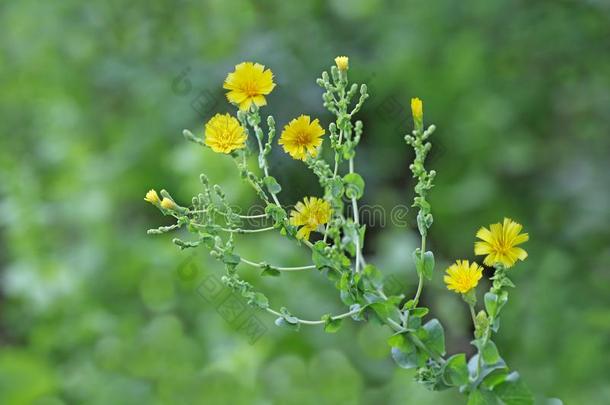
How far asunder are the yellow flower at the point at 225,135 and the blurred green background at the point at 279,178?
0.98 m

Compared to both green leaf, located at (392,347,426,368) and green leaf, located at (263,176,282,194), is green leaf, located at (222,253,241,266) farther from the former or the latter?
green leaf, located at (392,347,426,368)

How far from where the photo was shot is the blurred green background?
1.98m

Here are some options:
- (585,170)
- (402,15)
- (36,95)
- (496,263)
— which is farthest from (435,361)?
(36,95)

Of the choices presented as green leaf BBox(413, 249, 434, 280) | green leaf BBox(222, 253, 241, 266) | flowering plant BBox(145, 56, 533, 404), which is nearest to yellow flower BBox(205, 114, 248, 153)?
flowering plant BBox(145, 56, 533, 404)

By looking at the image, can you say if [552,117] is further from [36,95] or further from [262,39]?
[36,95]

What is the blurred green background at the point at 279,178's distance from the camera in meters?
1.98

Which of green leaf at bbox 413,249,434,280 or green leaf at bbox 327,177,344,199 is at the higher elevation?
green leaf at bbox 327,177,344,199

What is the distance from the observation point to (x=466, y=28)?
2938 mm

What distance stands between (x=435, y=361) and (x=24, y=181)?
207cm

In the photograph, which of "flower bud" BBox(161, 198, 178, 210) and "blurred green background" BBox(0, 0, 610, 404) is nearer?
"flower bud" BBox(161, 198, 178, 210)

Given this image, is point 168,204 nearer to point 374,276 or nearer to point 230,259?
point 230,259

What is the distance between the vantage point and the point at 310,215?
784 millimetres

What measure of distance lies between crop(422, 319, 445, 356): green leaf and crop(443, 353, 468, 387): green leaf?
26 millimetres

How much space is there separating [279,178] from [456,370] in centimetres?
164
